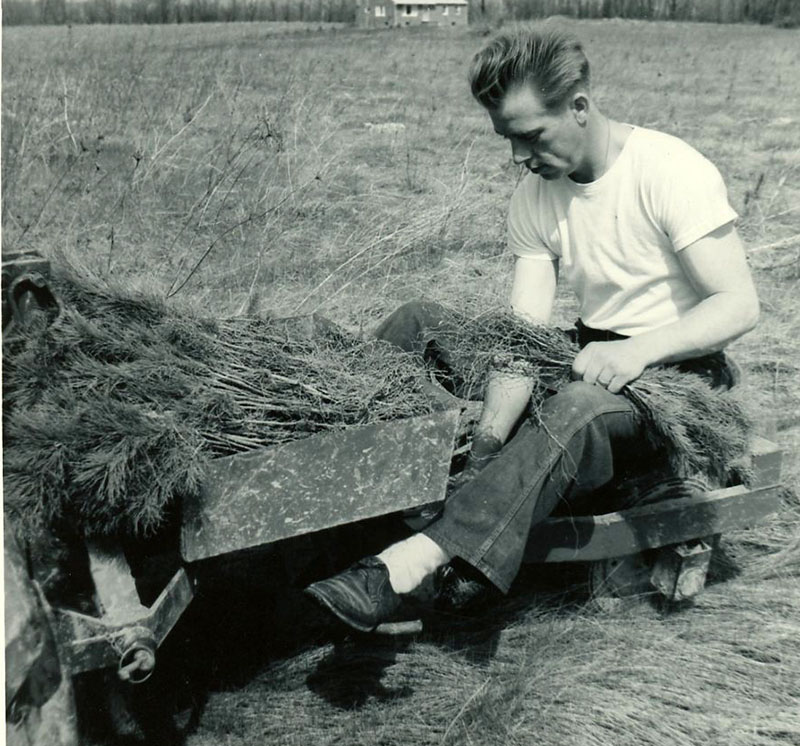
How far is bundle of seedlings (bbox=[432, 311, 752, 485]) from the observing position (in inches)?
90.4

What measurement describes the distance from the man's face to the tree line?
327cm

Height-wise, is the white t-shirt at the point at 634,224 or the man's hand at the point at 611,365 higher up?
the white t-shirt at the point at 634,224

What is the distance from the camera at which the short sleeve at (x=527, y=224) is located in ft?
9.34

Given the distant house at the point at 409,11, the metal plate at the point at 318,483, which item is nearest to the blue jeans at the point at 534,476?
the metal plate at the point at 318,483

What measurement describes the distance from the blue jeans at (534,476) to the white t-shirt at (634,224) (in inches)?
17.5

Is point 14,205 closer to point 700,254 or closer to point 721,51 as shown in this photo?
point 700,254

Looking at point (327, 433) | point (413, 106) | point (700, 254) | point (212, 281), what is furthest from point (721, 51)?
point (327, 433)

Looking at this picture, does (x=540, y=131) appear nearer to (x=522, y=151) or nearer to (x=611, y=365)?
(x=522, y=151)

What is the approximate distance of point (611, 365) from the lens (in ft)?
7.61

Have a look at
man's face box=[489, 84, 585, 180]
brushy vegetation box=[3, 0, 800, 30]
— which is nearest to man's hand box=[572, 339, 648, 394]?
man's face box=[489, 84, 585, 180]

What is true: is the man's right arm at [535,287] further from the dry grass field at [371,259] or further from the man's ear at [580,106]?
the man's ear at [580,106]

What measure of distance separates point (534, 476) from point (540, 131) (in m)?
0.98

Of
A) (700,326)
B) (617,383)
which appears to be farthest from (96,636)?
(700,326)

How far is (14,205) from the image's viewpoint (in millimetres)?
4238
